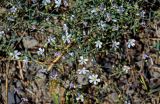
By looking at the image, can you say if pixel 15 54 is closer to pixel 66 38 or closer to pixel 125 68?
pixel 66 38

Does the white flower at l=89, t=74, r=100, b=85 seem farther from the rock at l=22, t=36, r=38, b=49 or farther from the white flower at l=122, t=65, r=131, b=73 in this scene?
the rock at l=22, t=36, r=38, b=49

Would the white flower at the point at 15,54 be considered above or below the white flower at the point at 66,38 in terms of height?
below

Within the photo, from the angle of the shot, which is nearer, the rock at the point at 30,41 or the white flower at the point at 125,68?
the white flower at the point at 125,68

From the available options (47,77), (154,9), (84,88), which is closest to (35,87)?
(47,77)

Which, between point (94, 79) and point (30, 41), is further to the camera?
point (30, 41)

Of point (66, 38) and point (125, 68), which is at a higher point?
point (66, 38)

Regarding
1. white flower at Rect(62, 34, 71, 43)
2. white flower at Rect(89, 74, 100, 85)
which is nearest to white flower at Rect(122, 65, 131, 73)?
white flower at Rect(89, 74, 100, 85)

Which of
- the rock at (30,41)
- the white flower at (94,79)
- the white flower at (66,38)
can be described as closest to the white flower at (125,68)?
the white flower at (94,79)

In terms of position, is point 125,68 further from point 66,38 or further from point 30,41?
point 30,41

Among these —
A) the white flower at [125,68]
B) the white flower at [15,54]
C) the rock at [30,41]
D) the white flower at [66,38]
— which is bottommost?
the white flower at [125,68]

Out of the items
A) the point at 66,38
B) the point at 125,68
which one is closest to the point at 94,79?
the point at 125,68

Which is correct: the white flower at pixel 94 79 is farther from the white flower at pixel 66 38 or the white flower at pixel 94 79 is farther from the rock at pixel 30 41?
the rock at pixel 30 41
